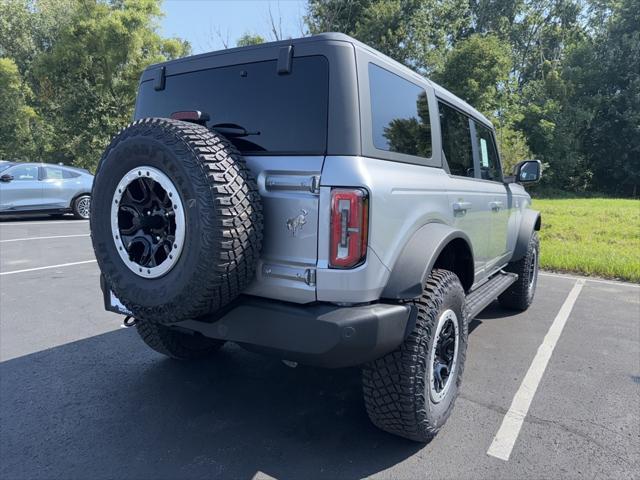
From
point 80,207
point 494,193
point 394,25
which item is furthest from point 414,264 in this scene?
point 394,25

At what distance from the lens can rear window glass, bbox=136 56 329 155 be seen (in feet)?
7.13

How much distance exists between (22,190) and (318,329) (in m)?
11.9

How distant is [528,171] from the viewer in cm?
443

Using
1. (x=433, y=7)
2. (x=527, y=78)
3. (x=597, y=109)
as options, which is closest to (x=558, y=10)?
(x=527, y=78)

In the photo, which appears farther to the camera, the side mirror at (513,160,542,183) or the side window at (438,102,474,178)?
the side mirror at (513,160,542,183)

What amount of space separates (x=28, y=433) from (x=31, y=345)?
1482 mm

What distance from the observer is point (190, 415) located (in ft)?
8.82

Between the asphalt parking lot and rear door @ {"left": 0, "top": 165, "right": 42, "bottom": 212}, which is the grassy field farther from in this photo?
rear door @ {"left": 0, "top": 165, "right": 42, "bottom": 212}

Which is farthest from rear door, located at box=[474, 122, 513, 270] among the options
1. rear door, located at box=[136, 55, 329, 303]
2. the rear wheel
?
the rear wheel

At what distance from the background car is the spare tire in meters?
9.76

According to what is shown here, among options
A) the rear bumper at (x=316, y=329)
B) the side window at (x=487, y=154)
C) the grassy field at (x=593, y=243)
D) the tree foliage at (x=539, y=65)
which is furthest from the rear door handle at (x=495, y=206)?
the tree foliage at (x=539, y=65)

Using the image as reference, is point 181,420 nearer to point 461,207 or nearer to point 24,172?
point 461,207

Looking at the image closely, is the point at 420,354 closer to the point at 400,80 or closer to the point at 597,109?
the point at 400,80

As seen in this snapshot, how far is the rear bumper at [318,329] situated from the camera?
1959 mm
